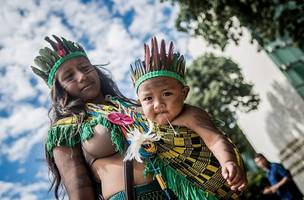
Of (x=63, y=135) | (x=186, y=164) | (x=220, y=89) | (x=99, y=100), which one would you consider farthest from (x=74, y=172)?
(x=220, y=89)

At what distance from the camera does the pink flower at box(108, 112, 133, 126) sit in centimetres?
183

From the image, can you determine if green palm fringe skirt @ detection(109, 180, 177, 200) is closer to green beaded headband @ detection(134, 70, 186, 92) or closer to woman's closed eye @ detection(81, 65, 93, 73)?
green beaded headband @ detection(134, 70, 186, 92)

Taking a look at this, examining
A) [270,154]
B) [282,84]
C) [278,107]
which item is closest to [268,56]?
[282,84]

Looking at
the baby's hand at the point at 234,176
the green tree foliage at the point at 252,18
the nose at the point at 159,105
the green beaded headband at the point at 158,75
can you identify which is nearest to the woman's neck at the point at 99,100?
the green beaded headband at the point at 158,75

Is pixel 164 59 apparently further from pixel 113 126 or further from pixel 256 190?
pixel 256 190

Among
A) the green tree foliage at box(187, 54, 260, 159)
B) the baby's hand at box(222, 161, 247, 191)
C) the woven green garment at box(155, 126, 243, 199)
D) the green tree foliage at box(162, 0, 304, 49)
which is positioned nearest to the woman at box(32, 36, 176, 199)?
the woven green garment at box(155, 126, 243, 199)

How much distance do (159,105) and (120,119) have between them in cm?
Result: 27

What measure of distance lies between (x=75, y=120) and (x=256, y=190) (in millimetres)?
11078

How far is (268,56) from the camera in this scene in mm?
13758

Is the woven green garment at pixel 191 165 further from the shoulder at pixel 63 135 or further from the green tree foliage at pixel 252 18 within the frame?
the green tree foliage at pixel 252 18

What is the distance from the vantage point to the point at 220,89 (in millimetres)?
14344

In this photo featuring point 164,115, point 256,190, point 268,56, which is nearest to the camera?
point 164,115

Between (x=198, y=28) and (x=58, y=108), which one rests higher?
(x=198, y=28)

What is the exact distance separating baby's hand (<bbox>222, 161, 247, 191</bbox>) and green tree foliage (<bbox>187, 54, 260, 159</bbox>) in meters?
12.1
